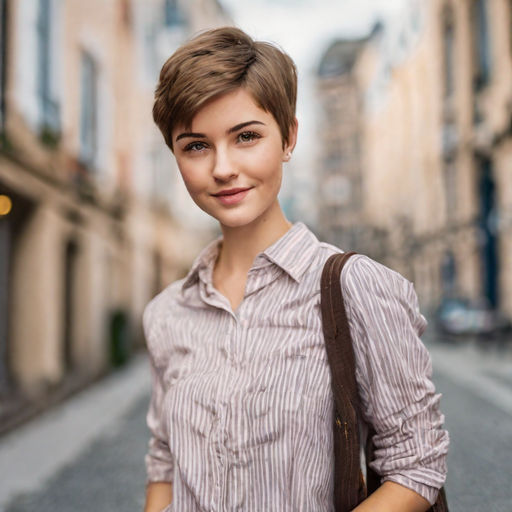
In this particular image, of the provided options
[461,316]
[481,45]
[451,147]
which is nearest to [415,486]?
[461,316]

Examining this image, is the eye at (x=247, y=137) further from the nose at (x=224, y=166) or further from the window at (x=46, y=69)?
the window at (x=46, y=69)

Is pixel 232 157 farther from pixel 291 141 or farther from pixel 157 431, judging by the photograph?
pixel 157 431

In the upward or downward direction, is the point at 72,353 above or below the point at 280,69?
below

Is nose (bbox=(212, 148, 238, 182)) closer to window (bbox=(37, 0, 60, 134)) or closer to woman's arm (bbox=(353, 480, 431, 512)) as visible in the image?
woman's arm (bbox=(353, 480, 431, 512))

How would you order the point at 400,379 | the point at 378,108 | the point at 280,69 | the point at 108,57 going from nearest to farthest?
the point at 400,379 → the point at 280,69 → the point at 108,57 → the point at 378,108

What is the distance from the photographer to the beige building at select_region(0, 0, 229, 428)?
30.3 ft

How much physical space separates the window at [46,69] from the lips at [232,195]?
29.9ft

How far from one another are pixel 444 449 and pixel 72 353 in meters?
11.4

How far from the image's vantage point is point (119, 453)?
20.9 feet

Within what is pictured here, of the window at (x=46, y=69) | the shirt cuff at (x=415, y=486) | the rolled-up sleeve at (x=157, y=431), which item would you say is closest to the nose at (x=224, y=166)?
the rolled-up sleeve at (x=157, y=431)

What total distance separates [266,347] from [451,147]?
28446 mm

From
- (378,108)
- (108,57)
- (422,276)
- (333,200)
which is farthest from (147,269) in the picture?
(333,200)

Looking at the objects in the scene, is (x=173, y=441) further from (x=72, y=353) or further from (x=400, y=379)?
(x=72, y=353)

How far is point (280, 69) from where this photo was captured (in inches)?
55.3
